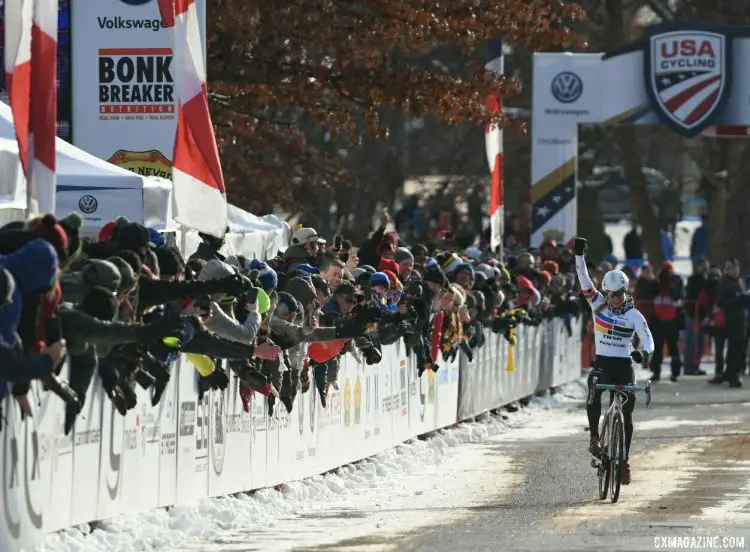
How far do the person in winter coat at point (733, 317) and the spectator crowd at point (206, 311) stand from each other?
32.4 ft

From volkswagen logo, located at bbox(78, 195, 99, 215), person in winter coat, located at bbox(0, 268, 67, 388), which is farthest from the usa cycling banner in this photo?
person in winter coat, located at bbox(0, 268, 67, 388)

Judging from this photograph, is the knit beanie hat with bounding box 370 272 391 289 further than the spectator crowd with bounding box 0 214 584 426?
A: Yes

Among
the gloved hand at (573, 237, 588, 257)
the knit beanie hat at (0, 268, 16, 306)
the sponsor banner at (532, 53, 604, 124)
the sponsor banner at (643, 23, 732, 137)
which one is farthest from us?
the sponsor banner at (532, 53, 604, 124)

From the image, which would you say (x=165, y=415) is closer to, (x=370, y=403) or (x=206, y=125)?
(x=206, y=125)

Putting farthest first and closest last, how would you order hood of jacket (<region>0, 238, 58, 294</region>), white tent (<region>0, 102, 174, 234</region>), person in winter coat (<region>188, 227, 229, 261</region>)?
white tent (<region>0, 102, 174, 234</region>) < person in winter coat (<region>188, 227, 229, 261</region>) < hood of jacket (<region>0, 238, 58, 294</region>)

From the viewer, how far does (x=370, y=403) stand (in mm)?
18250

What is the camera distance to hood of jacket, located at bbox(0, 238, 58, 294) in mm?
9828

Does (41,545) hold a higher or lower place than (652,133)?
lower

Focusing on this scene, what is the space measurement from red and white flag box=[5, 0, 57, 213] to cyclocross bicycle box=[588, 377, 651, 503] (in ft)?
17.2

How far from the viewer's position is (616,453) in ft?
51.2

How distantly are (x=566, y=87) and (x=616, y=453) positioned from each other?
1867cm

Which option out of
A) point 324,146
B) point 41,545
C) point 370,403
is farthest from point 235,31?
point 324,146

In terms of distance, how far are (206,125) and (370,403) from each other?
3.50 metres

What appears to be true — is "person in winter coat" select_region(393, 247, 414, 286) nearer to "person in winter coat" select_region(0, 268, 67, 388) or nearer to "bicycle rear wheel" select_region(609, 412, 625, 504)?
"bicycle rear wheel" select_region(609, 412, 625, 504)
